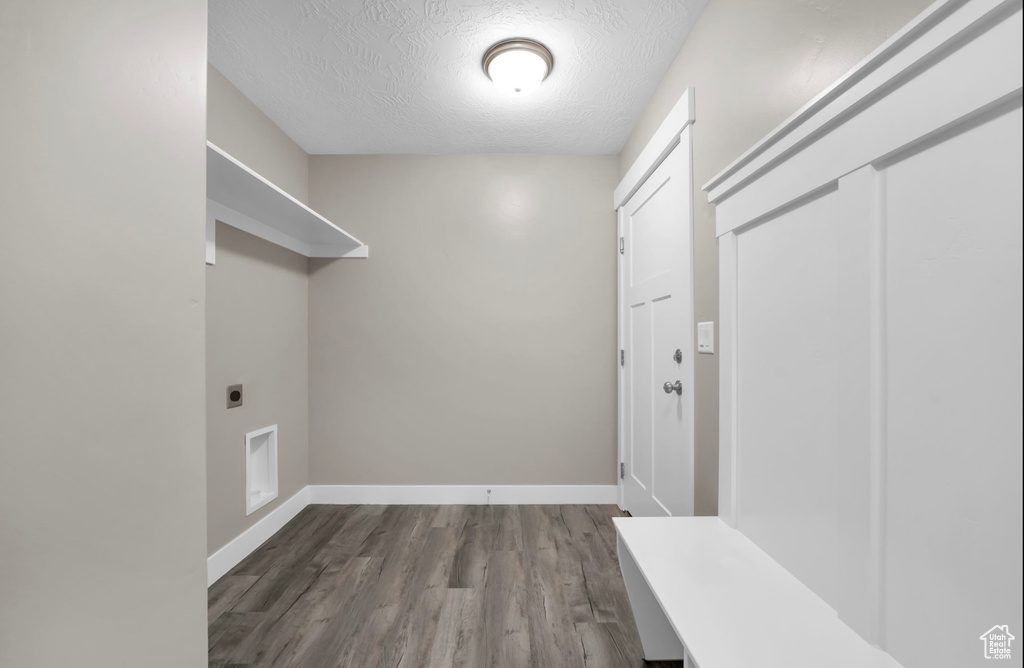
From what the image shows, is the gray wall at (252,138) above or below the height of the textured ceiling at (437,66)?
below

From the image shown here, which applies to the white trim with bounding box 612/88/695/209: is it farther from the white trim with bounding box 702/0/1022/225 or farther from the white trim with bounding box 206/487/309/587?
the white trim with bounding box 206/487/309/587

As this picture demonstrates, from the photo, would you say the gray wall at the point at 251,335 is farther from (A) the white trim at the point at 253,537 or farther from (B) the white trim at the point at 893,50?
(B) the white trim at the point at 893,50

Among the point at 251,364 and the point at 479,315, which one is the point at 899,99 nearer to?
the point at 479,315

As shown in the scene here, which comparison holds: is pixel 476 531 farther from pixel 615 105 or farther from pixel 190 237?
pixel 615 105

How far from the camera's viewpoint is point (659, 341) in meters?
2.18

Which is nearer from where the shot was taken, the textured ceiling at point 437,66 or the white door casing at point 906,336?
Result: the white door casing at point 906,336

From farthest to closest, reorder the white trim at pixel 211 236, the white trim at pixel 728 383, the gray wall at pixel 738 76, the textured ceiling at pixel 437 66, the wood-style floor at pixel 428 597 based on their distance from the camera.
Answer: the white trim at pixel 211 236 → the textured ceiling at pixel 437 66 → the wood-style floor at pixel 428 597 → the white trim at pixel 728 383 → the gray wall at pixel 738 76

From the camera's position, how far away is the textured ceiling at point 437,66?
5.56 feet

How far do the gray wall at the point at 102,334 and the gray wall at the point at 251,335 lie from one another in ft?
4.09

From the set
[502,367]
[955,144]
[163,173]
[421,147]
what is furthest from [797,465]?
[421,147]

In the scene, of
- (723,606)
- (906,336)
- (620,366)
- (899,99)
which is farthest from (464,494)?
(899,99)

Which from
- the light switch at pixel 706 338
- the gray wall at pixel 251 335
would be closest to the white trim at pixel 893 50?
the light switch at pixel 706 338

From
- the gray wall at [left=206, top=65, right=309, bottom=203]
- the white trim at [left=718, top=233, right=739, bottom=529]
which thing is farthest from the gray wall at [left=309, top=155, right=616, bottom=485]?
the white trim at [left=718, top=233, right=739, bottom=529]

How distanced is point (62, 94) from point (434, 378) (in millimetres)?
2404
